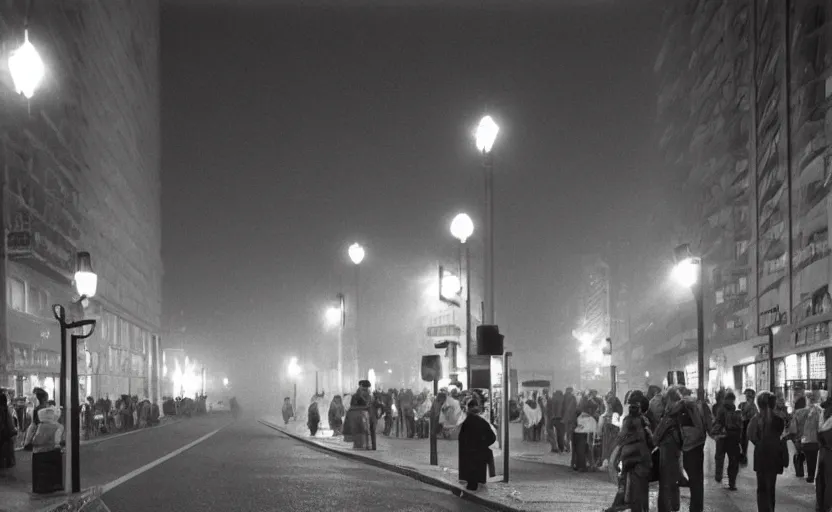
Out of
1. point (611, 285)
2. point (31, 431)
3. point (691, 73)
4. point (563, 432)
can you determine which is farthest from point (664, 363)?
point (31, 431)

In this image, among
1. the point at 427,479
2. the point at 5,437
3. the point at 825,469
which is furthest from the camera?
the point at 5,437

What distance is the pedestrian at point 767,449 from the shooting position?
44.2ft

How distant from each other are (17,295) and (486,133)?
39445 mm

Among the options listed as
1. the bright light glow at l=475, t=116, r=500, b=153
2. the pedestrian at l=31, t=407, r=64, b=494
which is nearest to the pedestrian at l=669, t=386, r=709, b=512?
the bright light glow at l=475, t=116, r=500, b=153

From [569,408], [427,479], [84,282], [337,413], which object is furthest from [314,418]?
[427,479]

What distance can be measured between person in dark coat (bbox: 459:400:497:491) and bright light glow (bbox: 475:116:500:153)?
508cm

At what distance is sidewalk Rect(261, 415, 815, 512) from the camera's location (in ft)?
49.7

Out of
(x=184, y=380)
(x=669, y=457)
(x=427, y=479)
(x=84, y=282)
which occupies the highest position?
(x=84, y=282)

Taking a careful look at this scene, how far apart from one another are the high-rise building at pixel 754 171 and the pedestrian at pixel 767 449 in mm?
23947

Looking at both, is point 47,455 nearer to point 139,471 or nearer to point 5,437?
point 139,471

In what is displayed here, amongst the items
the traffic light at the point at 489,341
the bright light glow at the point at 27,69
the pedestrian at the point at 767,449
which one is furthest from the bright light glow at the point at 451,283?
the bright light glow at the point at 27,69

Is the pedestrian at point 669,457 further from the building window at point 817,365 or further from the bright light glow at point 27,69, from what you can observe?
the building window at point 817,365

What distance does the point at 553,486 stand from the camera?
18.1 metres

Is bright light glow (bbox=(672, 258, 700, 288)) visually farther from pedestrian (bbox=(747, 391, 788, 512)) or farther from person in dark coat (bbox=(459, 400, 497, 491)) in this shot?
pedestrian (bbox=(747, 391, 788, 512))
